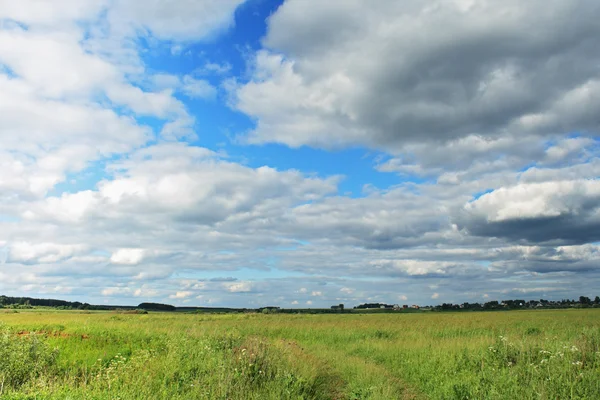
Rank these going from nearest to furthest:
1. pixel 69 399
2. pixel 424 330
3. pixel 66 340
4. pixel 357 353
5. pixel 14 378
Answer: pixel 69 399
pixel 14 378
pixel 66 340
pixel 357 353
pixel 424 330

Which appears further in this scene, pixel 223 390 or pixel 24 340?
pixel 24 340

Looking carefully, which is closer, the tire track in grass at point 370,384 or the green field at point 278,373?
the green field at point 278,373

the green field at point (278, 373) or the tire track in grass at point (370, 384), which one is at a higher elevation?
the green field at point (278, 373)

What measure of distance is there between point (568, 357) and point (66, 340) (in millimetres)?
20958

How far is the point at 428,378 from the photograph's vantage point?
15.1 m

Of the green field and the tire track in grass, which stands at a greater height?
the green field

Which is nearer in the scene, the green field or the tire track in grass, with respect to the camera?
the green field

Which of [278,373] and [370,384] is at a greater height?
[278,373]

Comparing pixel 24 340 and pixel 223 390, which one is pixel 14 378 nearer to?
pixel 24 340

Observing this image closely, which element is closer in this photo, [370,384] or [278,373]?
[278,373]

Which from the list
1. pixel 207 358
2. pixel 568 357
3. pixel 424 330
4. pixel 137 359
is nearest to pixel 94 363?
pixel 137 359

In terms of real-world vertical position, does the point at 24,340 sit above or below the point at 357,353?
above

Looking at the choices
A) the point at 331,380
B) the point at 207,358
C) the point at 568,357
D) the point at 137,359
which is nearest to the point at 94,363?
the point at 137,359

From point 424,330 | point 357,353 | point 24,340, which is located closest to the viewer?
point 24,340
